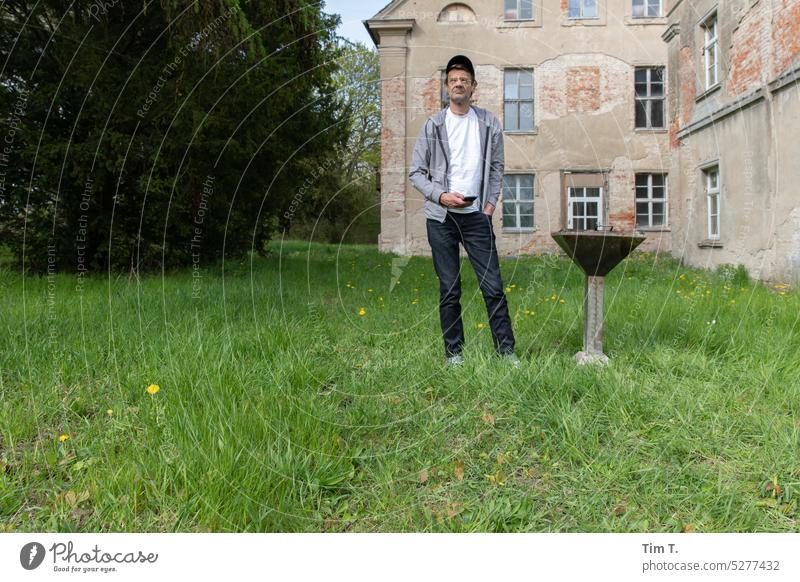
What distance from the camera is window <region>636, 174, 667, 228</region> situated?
41.7 ft

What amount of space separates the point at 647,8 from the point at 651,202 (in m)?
4.90

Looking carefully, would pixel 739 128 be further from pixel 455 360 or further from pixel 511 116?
pixel 455 360

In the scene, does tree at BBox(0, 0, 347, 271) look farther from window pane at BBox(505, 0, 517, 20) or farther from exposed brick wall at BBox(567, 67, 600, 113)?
exposed brick wall at BBox(567, 67, 600, 113)

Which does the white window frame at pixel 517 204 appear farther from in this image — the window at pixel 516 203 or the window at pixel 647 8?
the window at pixel 647 8

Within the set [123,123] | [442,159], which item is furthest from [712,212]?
[123,123]

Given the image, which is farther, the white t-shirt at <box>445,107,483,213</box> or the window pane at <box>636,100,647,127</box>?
the window pane at <box>636,100,647,127</box>

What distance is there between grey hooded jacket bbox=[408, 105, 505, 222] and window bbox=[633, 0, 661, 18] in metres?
8.04

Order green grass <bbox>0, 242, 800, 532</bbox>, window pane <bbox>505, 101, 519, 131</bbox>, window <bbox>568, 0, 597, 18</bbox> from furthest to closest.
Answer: window pane <bbox>505, 101, 519, 131</bbox>, window <bbox>568, 0, 597, 18</bbox>, green grass <bbox>0, 242, 800, 532</bbox>

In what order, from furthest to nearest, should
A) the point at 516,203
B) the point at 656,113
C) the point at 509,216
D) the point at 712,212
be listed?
the point at 516,203 < the point at 509,216 < the point at 656,113 < the point at 712,212

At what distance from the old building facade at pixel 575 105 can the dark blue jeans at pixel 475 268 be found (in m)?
3.82

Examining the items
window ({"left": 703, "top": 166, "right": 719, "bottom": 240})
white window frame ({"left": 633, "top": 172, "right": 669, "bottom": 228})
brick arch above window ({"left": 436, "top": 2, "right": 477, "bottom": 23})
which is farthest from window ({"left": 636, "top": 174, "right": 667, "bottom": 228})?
brick arch above window ({"left": 436, "top": 2, "right": 477, "bottom": 23})

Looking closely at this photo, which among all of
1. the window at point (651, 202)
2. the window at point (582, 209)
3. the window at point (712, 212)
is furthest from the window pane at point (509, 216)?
the window at point (712, 212)

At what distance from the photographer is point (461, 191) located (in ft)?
11.8

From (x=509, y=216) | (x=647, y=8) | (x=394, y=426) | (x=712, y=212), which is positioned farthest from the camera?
(x=509, y=216)
